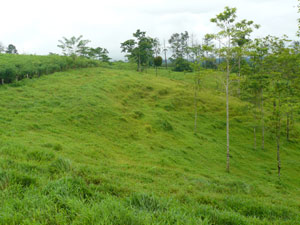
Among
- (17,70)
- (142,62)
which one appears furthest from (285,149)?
(142,62)

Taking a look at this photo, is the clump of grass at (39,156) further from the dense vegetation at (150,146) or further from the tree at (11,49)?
the tree at (11,49)

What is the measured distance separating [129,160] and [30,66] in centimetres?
2139

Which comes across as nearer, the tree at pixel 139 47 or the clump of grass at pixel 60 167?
the clump of grass at pixel 60 167

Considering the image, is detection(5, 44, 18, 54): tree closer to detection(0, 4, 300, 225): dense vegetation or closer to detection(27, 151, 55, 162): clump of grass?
detection(0, 4, 300, 225): dense vegetation

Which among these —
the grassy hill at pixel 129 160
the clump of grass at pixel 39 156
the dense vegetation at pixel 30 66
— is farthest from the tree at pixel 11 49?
the clump of grass at pixel 39 156

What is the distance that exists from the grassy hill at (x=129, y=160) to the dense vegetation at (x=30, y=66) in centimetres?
145

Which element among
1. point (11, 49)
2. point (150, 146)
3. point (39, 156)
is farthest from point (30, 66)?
point (11, 49)

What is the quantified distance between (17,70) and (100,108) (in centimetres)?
1131

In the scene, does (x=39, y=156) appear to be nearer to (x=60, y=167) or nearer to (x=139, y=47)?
(x=60, y=167)

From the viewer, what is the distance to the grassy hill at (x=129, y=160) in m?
3.42

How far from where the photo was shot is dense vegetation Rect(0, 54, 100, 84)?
2125 centimetres

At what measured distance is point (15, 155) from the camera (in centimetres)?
638

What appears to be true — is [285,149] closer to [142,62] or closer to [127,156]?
[127,156]

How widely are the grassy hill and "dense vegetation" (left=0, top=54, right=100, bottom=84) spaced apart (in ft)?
4.75
